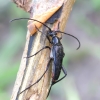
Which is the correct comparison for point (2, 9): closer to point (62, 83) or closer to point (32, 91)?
point (62, 83)

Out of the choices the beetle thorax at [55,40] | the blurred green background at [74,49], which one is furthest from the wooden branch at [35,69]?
the blurred green background at [74,49]

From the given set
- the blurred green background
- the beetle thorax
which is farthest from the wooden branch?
the blurred green background

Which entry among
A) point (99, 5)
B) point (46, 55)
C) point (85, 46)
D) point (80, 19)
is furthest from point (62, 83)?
point (46, 55)

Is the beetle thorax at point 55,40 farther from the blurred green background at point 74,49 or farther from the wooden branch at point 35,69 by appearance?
the blurred green background at point 74,49

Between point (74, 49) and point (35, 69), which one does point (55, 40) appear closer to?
point (35, 69)

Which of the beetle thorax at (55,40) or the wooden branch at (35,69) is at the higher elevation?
the beetle thorax at (55,40)

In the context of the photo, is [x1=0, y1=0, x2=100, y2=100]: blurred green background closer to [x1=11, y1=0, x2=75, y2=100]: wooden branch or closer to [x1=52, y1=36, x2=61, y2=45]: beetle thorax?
[x1=52, y1=36, x2=61, y2=45]: beetle thorax

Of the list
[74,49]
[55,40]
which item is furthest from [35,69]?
[74,49]
